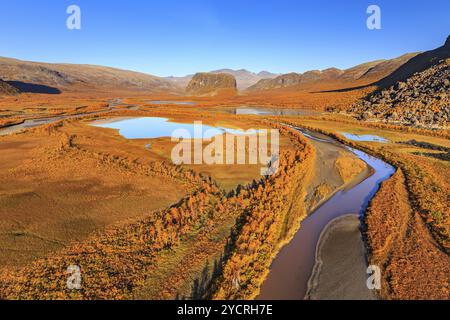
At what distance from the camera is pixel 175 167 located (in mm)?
24938

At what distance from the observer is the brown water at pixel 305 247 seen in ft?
33.2

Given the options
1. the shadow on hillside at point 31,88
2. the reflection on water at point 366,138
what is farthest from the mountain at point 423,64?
the shadow on hillside at point 31,88

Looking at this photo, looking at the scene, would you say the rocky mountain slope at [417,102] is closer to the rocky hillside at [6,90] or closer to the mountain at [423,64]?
the mountain at [423,64]

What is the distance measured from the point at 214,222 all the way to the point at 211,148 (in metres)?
17.6

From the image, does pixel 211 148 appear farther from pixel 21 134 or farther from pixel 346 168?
pixel 21 134

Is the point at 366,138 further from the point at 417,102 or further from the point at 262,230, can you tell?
the point at 262,230

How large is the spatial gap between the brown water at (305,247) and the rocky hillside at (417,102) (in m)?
32.7

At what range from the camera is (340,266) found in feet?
37.3

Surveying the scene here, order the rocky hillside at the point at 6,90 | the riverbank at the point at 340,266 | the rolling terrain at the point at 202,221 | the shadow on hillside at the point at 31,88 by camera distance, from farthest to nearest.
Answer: the shadow on hillside at the point at 31,88, the rocky hillside at the point at 6,90, the rolling terrain at the point at 202,221, the riverbank at the point at 340,266

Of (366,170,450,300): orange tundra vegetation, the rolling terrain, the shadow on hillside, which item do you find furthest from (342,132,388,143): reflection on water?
the shadow on hillside
